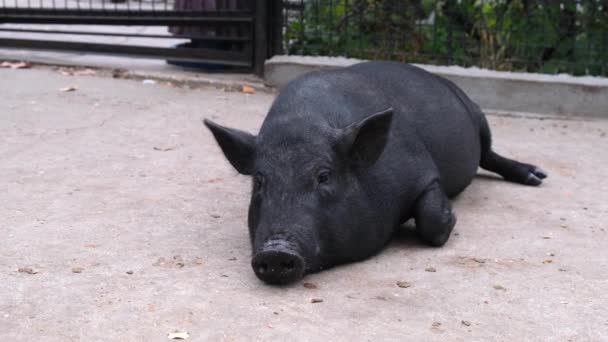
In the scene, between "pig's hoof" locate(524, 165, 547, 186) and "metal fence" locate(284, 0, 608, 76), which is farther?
"metal fence" locate(284, 0, 608, 76)

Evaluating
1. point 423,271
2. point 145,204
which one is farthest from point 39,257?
point 423,271

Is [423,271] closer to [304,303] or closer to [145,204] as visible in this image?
[304,303]

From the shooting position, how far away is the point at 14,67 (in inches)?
353

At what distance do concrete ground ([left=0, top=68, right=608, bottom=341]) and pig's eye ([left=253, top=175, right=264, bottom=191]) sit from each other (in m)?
0.34

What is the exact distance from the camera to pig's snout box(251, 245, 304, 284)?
157 inches

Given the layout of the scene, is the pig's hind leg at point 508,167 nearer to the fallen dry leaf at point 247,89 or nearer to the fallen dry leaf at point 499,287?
the fallen dry leaf at point 499,287

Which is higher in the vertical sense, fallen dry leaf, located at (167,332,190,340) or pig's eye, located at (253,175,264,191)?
pig's eye, located at (253,175,264,191)

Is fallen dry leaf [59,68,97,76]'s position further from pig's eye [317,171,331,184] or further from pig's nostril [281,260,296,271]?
pig's nostril [281,260,296,271]

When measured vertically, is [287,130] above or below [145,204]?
above

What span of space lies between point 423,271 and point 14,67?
5656 millimetres

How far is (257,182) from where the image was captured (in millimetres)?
4367

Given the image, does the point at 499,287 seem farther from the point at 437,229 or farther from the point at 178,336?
the point at 178,336

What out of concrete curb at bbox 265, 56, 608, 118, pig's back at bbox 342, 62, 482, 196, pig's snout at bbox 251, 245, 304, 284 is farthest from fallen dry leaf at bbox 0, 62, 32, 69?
pig's snout at bbox 251, 245, 304, 284

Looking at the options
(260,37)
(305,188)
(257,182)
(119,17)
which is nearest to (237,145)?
(257,182)
